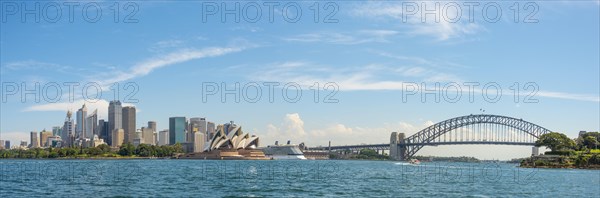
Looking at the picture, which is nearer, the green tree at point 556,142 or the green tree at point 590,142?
the green tree at point 556,142

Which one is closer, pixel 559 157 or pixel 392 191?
pixel 392 191

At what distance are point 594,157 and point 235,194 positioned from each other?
95942 mm

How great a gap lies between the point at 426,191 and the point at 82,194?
25.3 meters

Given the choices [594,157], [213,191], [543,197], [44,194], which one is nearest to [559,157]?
[594,157]

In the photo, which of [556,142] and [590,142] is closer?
[556,142]

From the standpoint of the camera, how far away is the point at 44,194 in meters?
45.6

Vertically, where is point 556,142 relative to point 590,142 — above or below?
above

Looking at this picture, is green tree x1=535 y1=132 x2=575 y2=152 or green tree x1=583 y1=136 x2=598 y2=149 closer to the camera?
green tree x1=535 y1=132 x2=575 y2=152

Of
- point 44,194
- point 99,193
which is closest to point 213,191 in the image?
point 99,193

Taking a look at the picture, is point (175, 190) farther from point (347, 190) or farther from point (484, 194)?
point (484, 194)

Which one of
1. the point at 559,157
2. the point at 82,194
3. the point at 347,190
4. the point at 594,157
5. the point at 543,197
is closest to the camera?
the point at 82,194

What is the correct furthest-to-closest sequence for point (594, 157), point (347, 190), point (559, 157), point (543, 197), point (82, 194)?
point (559, 157), point (594, 157), point (347, 190), point (543, 197), point (82, 194)

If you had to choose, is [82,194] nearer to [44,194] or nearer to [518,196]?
[44,194]

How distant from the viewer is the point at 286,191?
1943 inches
